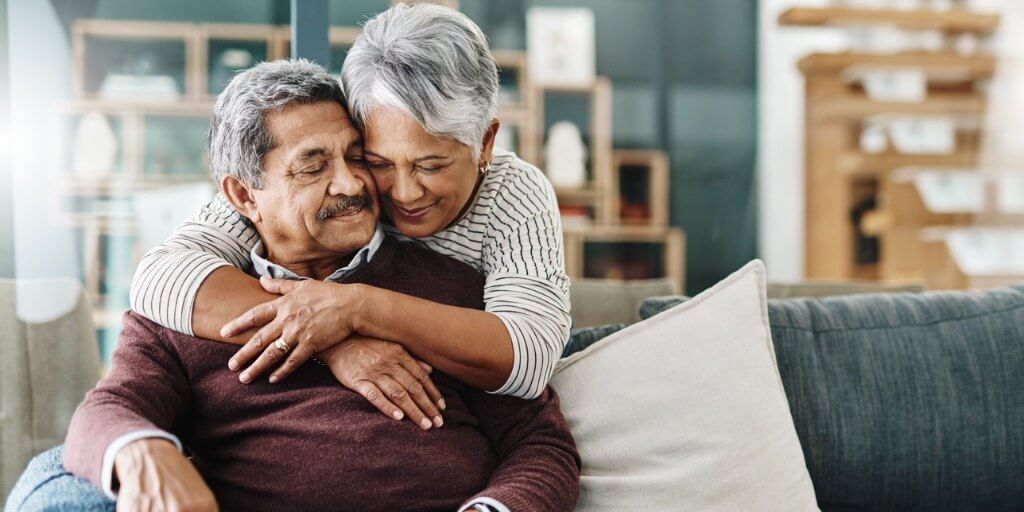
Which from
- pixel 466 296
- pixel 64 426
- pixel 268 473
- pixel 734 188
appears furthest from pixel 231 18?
pixel 734 188

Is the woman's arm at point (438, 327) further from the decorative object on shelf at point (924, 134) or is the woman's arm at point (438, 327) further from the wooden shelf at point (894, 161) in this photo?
the decorative object on shelf at point (924, 134)

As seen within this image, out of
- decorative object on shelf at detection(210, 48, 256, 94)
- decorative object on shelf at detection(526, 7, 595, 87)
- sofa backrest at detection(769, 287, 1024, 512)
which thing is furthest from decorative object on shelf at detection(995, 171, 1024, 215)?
decorative object on shelf at detection(210, 48, 256, 94)

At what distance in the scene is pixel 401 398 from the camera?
128cm

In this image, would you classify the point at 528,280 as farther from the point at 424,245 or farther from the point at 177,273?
the point at 177,273

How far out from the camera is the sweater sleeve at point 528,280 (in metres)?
1.33

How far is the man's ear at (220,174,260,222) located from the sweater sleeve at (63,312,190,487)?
24 centimetres

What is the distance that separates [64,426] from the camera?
1.83 m

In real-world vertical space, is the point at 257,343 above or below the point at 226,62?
below

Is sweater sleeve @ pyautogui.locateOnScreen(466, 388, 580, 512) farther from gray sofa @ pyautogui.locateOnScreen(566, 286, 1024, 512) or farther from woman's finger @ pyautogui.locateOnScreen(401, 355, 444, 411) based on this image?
gray sofa @ pyautogui.locateOnScreen(566, 286, 1024, 512)

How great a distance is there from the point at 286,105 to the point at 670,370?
74 cm

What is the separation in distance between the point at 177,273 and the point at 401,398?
0.37 m

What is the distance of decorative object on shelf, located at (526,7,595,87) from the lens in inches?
214

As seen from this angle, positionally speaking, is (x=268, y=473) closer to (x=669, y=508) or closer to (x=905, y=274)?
(x=669, y=508)

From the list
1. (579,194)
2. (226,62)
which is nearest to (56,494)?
(226,62)
